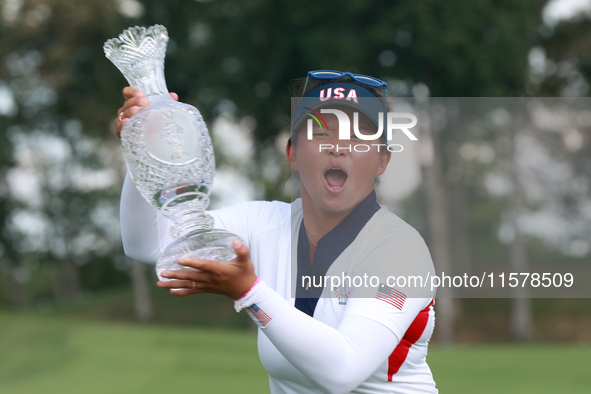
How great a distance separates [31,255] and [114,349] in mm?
22555

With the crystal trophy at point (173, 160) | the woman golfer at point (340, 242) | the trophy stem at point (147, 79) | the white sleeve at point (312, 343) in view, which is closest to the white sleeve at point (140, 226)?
the woman golfer at point (340, 242)

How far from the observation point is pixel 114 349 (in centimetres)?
1292

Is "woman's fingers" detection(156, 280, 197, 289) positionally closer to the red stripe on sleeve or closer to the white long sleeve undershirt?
the white long sleeve undershirt

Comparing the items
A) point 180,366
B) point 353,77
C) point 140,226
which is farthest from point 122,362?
point 353,77

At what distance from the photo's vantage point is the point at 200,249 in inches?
69.1

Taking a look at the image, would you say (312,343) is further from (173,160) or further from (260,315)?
(173,160)

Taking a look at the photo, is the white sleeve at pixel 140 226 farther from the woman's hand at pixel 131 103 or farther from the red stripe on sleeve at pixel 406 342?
the red stripe on sleeve at pixel 406 342

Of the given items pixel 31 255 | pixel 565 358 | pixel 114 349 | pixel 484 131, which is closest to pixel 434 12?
pixel 484 131

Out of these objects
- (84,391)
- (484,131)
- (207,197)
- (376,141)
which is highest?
(484,131)

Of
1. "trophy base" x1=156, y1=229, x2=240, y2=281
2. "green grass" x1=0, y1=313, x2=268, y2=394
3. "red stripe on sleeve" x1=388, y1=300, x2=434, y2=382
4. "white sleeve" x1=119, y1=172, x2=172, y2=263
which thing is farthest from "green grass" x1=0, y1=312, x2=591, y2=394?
"trophy base" x1=156, y1=229, x2=240, y2=281

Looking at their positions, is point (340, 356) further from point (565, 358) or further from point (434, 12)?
point (434, 12)

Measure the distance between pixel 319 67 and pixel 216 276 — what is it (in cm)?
1437

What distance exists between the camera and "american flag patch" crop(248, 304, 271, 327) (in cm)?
168

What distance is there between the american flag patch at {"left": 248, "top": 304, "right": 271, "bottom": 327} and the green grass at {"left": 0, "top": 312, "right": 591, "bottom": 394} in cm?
754
